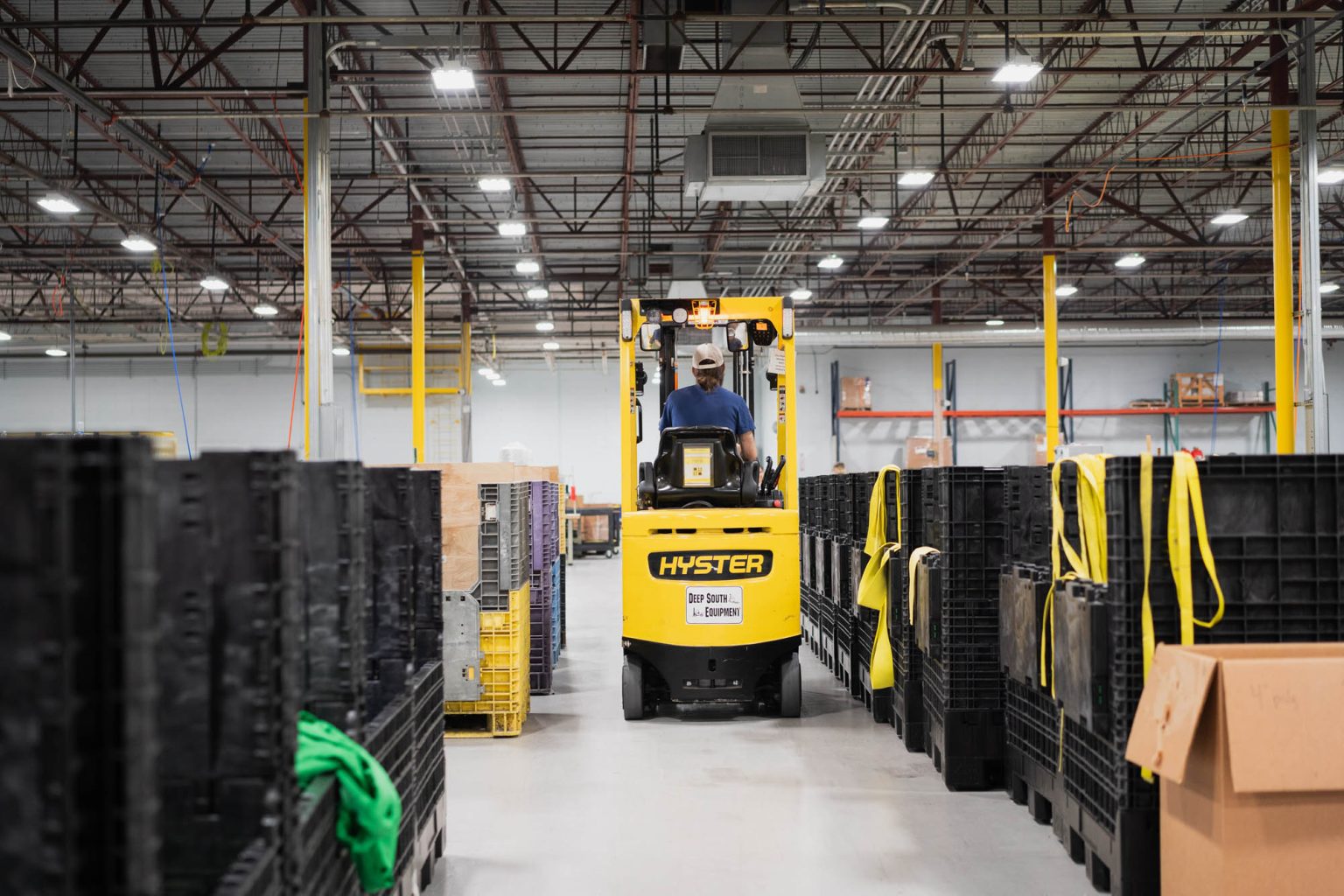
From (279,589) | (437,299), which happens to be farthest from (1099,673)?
(437,299)

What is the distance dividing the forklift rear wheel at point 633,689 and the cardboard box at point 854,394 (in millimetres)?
23229

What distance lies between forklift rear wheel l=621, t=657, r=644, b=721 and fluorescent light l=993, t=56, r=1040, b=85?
7.69m

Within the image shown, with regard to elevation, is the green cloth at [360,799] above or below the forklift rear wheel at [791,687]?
above

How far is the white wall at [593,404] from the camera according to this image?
31234 millimetres

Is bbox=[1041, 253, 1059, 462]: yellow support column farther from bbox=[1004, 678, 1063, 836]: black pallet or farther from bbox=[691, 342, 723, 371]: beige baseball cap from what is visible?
bbox=[1004, 678, 1063, 836]: black pallet

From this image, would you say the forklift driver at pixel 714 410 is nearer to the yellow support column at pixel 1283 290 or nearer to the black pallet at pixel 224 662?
the black pallet at pixel 224 662

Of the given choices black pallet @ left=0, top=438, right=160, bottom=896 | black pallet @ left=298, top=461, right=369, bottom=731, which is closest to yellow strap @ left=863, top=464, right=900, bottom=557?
black pallet @ left=298, top=461, right=369, bottom=731

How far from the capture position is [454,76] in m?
11.1

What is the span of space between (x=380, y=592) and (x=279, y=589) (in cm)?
163

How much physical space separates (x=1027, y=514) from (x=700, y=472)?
2.83 m

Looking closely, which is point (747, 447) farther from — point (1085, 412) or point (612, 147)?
point (1085, 412)

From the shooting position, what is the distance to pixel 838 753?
693cm

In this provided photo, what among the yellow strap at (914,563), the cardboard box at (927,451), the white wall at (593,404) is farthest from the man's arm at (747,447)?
the white wall at (593,404)

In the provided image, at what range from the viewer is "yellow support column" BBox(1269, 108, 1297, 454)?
1212 centimetres
